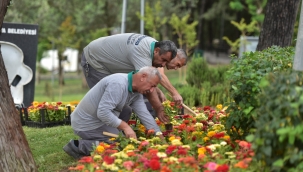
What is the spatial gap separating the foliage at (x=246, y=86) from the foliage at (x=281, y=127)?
2.59 ft

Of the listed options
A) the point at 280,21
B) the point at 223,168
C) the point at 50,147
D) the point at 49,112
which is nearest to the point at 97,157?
the point at 223,168

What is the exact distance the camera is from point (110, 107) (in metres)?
5.93

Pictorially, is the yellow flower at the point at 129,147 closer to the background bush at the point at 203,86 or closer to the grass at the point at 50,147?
the grass at the point at 50,147

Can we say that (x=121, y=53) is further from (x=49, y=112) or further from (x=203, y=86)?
(x=203, y=86)

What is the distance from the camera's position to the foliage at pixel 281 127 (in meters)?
4.13

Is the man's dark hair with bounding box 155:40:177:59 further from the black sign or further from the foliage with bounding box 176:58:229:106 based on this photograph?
the black sign

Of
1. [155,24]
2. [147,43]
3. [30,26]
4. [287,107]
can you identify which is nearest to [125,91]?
[147,43]

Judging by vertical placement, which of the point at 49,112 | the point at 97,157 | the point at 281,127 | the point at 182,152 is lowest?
the point at 49,112

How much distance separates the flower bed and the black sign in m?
6.27

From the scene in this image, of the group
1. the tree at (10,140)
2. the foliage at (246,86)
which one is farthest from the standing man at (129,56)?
the tree at (10,140)

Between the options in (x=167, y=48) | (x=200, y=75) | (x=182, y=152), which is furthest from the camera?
(x=200, y=75)

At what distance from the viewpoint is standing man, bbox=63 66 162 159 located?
232 inches

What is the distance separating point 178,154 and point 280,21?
632 centimetres

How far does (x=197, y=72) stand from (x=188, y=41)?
11.3 m
